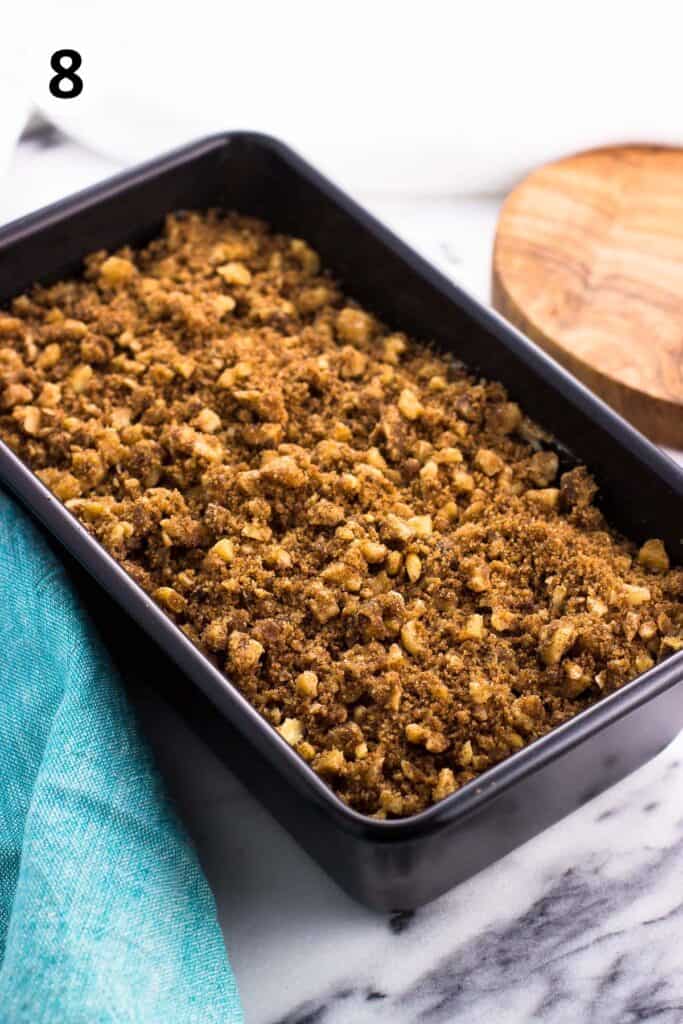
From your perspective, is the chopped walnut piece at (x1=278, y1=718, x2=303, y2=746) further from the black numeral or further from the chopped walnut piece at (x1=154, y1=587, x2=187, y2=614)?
the black numeral

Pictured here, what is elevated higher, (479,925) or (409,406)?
(409,406)

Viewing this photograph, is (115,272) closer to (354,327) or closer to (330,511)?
(354,327)

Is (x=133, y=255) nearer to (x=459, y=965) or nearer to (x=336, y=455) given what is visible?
(x=336, y=455)

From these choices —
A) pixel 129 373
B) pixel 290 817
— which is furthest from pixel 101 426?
pixel 290 817

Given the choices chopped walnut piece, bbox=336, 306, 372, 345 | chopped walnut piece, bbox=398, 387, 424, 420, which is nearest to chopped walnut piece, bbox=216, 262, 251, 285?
chopped walnut piece, bbox=336, 306, 372, 345

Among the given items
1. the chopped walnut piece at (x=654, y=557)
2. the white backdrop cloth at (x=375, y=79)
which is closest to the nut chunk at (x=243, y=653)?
the chopped walnut piece at (x=654, y=557)

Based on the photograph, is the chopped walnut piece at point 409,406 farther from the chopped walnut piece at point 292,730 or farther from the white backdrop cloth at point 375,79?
the white backdrop cloth at point 375,79

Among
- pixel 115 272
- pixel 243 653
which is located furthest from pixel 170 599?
pixel 115 272
